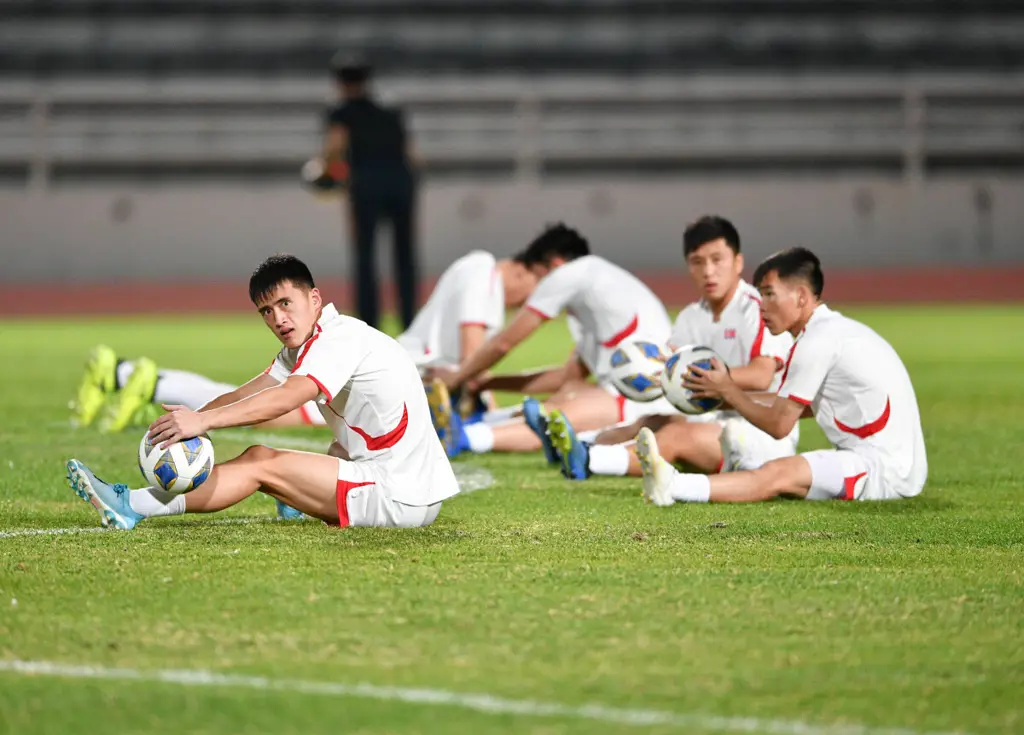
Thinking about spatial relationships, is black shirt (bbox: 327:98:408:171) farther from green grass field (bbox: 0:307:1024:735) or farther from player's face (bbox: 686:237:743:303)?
green grass field (bbox: 0:307:1024:735)

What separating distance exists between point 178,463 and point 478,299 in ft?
12.9

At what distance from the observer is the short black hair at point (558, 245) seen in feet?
28.3

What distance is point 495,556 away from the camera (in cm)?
521

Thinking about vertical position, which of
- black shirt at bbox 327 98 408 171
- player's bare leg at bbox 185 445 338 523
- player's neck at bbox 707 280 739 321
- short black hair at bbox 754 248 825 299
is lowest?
player's bare leg at bbox 185 445 338 523

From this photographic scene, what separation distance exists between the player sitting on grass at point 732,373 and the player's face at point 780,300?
0.59 m

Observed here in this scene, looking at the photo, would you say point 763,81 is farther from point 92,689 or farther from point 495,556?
point 92,689

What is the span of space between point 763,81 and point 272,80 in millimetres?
8673

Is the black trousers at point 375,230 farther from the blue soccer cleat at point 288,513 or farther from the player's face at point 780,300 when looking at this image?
the blue soccer cleat at point 288,513

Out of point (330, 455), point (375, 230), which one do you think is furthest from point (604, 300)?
point (375, 230)

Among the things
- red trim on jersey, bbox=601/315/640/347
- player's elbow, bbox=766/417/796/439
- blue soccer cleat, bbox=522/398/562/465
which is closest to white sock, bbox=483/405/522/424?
red trim on jersey, bbox=601/315/640/347

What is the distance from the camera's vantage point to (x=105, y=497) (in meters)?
5.58

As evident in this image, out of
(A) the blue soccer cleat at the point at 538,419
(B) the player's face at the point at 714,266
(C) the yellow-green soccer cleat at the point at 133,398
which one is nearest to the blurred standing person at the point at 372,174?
(C) the yellow-green soccer cleat at the point at 133,398

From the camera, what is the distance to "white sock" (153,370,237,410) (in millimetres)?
8781

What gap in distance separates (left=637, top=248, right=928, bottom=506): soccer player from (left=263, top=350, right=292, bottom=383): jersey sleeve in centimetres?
143
